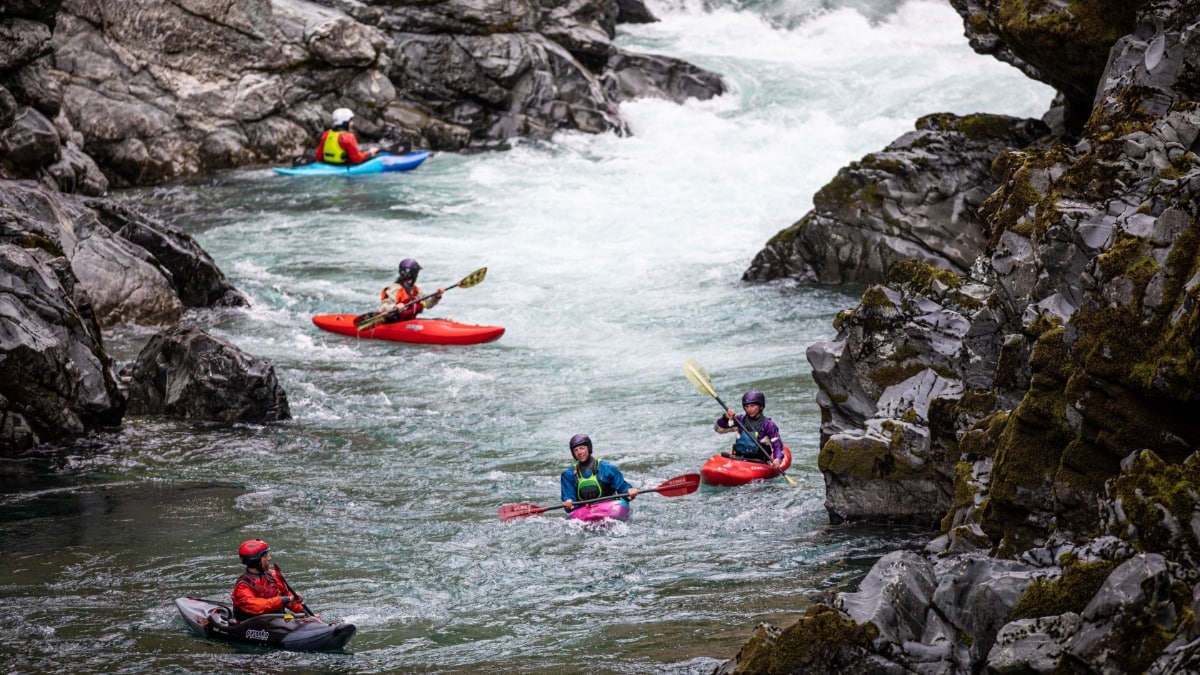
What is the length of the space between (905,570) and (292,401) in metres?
9.42

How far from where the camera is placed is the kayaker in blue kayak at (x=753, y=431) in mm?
11547

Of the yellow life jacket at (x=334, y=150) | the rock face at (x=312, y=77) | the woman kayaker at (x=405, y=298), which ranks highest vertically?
the rock face at (x=312, y=77)

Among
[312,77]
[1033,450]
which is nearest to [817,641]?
[1033,450]

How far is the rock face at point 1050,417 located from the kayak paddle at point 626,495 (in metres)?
1.19

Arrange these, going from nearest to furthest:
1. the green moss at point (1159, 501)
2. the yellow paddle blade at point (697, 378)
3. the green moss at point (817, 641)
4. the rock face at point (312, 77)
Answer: the green moss at point (1159, 501)
the green moss at point (817, 641)
the yellow paddle blade at point (697, 378)
the rock face at point (312, 77)

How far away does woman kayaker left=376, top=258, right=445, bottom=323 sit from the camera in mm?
16781

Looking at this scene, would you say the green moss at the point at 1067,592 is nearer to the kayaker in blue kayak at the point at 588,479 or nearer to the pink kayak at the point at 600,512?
the pink kayak at the point at 600,512

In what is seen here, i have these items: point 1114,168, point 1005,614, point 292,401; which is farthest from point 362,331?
point 1005,614

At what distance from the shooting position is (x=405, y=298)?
55.4 feet

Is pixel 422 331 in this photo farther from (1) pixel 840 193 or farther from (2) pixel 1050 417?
(2) pixel 1050 417

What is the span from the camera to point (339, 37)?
27.3 m

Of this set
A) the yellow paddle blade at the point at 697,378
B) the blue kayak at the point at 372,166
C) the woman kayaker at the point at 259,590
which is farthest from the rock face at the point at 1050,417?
the blue kayak at the point at 372,166

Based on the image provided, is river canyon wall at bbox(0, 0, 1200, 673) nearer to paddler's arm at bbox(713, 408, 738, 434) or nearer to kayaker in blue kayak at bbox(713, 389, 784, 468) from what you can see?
kayaker in blue kayak at bbox(713, 389, 784, 468)

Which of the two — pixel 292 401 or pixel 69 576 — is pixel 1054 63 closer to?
pixel 292 401
